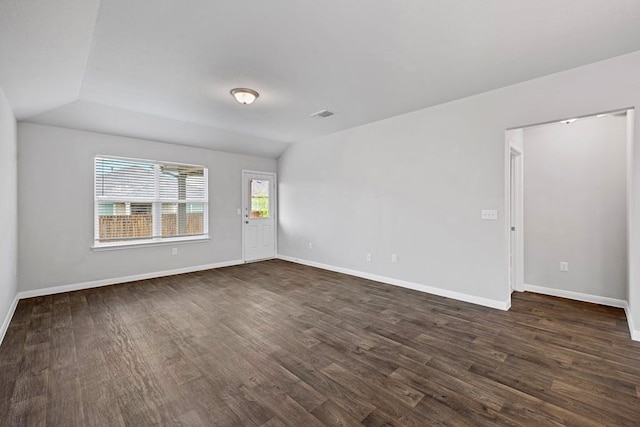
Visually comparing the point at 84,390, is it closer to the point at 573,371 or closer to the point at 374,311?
the point at 374,311

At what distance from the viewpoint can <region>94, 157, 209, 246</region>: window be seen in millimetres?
4539

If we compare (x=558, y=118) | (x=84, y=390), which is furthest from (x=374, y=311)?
(x=558, y=118)

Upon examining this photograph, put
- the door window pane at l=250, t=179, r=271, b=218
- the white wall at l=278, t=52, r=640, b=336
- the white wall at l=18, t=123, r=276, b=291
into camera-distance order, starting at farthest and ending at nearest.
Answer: the door window pane at l=250, t=179, r=271, b=218
the white wall at l=18, t=123, r=276, b=291
the white wall at l=278, t=52, r=640, b=336

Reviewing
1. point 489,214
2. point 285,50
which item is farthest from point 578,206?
point 285,50

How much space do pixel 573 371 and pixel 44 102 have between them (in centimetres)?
594

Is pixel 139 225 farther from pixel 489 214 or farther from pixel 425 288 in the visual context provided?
pixel 489 214

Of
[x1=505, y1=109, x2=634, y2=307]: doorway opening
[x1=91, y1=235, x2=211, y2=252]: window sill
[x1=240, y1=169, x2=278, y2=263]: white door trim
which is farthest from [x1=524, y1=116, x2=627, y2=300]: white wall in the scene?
[x1=91, y1=235, x2=211, y2=252]: window sill

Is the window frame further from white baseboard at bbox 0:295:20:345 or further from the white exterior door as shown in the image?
white baseboard at bbox 0:295:20:345

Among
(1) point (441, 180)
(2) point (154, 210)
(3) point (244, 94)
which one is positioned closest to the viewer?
(3) point (244, 94)

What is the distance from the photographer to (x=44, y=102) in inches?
130

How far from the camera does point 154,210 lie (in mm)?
5066

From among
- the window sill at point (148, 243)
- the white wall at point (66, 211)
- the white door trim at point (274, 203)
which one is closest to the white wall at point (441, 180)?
the white door trim at point (274, 203)

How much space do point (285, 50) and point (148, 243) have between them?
164 inches

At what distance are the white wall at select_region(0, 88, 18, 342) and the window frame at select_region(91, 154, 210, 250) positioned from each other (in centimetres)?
89
